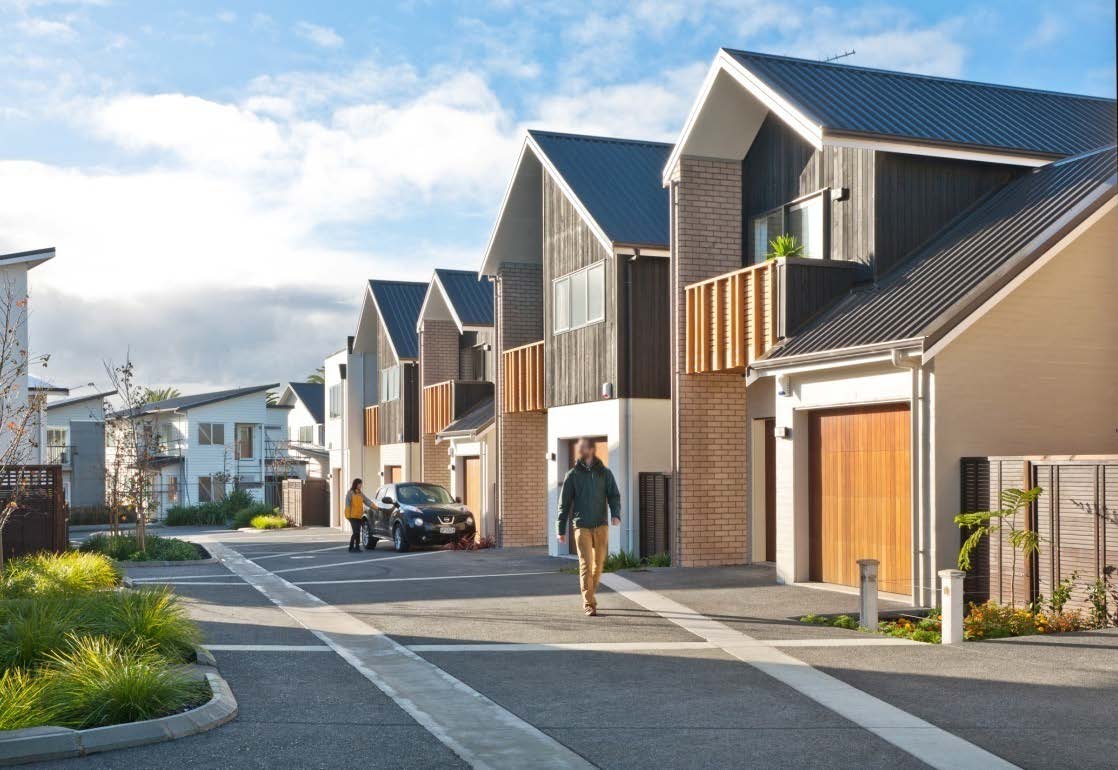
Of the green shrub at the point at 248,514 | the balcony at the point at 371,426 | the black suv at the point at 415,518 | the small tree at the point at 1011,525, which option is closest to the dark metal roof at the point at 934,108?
the small tree at the point at 1011,525

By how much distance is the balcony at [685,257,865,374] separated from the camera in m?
17.1

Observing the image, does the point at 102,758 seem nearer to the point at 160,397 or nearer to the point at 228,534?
the point at 228,534

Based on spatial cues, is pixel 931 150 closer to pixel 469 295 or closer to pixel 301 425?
pixel 469 295

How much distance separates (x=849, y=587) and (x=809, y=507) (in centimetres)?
131

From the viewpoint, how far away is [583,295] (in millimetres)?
23406

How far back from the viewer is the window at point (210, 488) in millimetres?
63938

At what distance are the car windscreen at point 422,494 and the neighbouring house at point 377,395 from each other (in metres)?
7.85

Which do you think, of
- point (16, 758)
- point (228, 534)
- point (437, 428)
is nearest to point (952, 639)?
point (16, 758)

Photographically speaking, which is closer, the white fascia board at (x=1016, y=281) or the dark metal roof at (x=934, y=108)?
the white fascia board at (x=1016, y=281)

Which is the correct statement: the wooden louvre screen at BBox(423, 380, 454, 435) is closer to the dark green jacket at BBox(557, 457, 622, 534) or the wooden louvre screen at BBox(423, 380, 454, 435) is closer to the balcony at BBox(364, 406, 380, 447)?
the balcony at BBox(364, 406, 380, 447)

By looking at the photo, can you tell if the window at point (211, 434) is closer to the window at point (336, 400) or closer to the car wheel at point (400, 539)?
the window at point (336, 400)

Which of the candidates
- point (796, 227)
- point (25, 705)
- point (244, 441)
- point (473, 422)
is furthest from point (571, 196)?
point (244, 441)

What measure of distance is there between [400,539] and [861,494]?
14.1m

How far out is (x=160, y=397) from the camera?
317 feet
